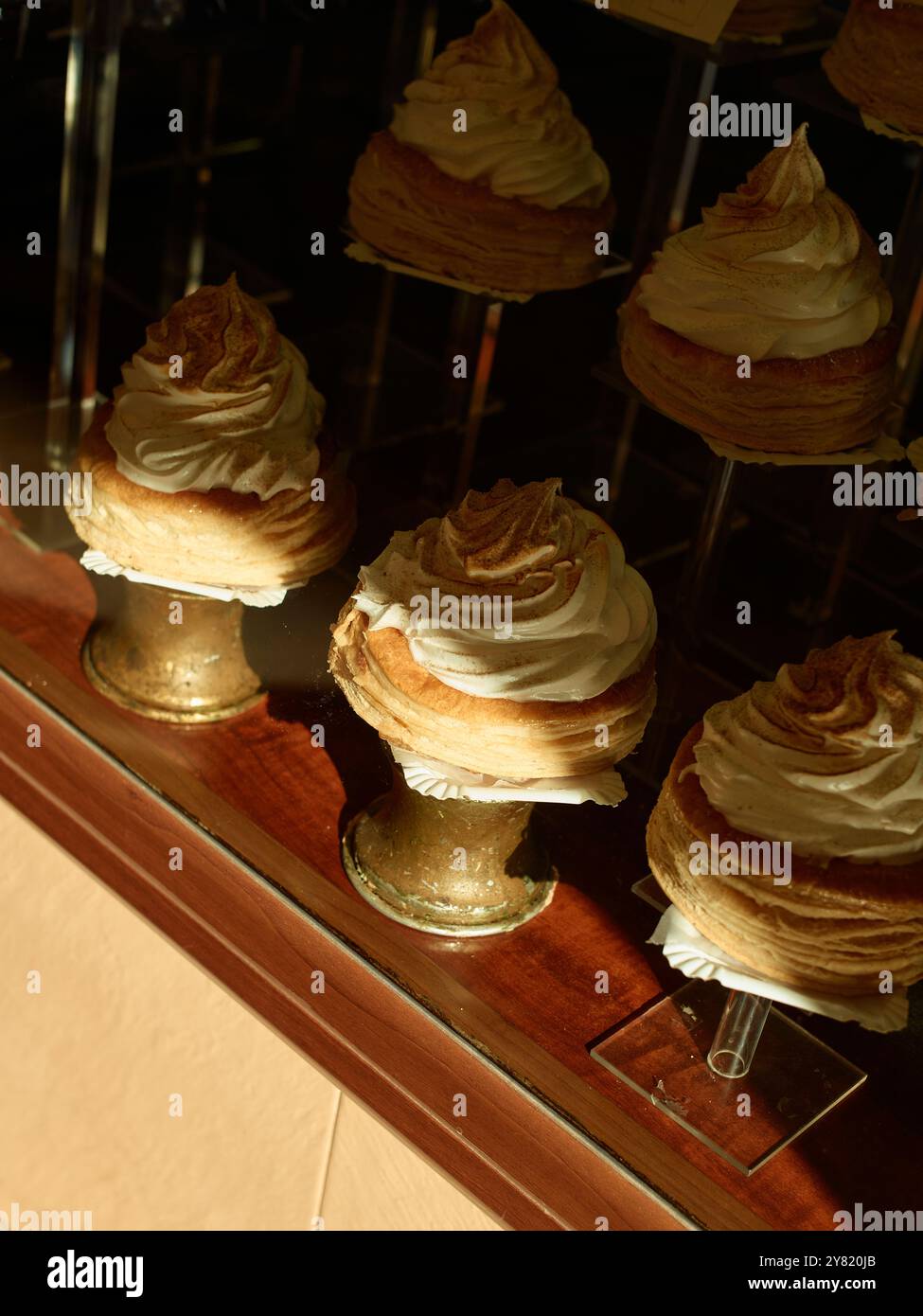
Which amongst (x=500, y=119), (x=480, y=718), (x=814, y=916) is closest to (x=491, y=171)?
(x=500, y=119)

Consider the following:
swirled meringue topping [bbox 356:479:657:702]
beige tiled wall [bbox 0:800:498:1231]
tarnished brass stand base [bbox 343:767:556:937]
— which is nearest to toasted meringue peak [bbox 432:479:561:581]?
swirled meringue topping [bbox 356:479:657:702]

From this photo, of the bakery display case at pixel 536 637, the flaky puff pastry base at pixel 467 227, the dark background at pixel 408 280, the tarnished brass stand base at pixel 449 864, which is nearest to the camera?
the bakery display case at pixel 536 637

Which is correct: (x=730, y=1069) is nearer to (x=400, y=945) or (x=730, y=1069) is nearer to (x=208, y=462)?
(x=400, y=945)

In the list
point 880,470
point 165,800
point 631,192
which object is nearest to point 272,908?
point 165,800

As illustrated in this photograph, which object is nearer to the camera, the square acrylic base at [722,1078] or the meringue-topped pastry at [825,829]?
the meringue-topped pastry at [825,829]

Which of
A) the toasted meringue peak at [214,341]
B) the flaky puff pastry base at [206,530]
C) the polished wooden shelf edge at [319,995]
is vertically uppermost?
the toasted meringue peak at [214,341]

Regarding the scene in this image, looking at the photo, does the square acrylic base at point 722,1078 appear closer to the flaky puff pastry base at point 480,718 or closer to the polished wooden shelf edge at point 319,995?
the polished wooden shelf edge at point 319,995

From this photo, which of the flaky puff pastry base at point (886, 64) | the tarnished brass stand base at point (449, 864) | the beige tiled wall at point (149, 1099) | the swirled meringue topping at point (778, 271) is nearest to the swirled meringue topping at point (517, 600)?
the tarnished brass stand base at point (449, 864)

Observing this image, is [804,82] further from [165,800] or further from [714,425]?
[165,800]
